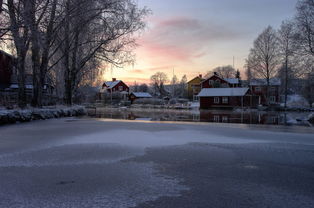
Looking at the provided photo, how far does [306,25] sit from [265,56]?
17098 mm

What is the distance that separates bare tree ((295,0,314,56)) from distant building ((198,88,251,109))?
1696 centimetres

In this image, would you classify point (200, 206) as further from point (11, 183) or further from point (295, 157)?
point (295, 157)

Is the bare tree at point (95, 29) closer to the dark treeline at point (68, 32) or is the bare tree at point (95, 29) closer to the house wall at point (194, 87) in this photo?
the dark treeline at point (68, 32)

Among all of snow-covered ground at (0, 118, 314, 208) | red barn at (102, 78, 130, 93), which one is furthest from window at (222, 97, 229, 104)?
red barn at (102, 78, 130, 93)

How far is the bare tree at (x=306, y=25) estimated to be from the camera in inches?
936

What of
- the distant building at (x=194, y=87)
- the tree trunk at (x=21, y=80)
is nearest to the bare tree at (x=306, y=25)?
the tree trunk at (x=21, y=80)

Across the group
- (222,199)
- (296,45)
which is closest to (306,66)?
(296,45)

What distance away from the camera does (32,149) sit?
6.88 m

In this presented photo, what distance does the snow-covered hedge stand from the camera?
13.3 m

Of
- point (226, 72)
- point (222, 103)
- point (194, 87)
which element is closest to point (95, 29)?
point (222, 103)

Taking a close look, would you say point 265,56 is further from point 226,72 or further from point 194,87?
point 226,72

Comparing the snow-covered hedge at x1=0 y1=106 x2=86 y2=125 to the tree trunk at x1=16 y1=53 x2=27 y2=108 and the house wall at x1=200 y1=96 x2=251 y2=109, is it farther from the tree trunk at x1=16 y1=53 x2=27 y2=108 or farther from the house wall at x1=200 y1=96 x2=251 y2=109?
the house wall at x1=200 y1=96 x2=251 y2=109

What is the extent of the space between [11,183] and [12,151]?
2.81 metres

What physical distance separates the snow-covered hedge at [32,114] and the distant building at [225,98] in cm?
2709
